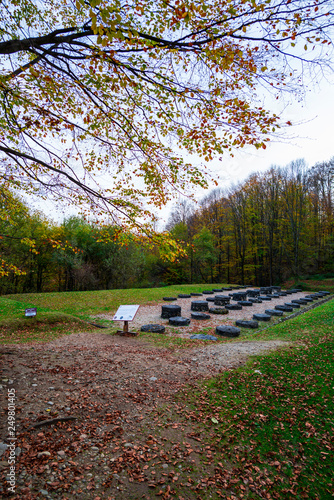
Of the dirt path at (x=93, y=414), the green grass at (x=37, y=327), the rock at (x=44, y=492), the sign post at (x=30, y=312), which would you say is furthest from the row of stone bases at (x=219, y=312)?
the rock at (x=44, y=492)

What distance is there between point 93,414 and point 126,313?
14.2 feet

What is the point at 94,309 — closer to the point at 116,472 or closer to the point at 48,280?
the point at 116,472

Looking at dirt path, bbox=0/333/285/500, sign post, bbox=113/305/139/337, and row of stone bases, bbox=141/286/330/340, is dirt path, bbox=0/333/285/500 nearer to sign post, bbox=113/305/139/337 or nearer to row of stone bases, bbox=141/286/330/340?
sign post, bbox=113/305/139/337

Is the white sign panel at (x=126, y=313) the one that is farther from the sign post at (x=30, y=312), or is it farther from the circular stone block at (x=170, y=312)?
the circular stone block at (x=170, y=312)

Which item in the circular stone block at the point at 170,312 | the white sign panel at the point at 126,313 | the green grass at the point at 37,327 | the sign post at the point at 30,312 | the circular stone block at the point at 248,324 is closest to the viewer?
the white sign panel at the point at 126,313

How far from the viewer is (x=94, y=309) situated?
1346 cm

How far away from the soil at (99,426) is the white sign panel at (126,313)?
1968 millimetres

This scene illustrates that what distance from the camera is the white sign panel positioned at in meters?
7.18

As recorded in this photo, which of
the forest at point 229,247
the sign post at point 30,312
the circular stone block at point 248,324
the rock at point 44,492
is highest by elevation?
the forest at point 229,247

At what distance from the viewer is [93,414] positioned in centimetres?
306

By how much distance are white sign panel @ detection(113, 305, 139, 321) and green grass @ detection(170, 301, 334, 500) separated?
3.60 meters

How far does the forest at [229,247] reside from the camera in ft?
80.2

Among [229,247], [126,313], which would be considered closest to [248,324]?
[126,313]

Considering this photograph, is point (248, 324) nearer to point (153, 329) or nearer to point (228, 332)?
point (228, 332)
